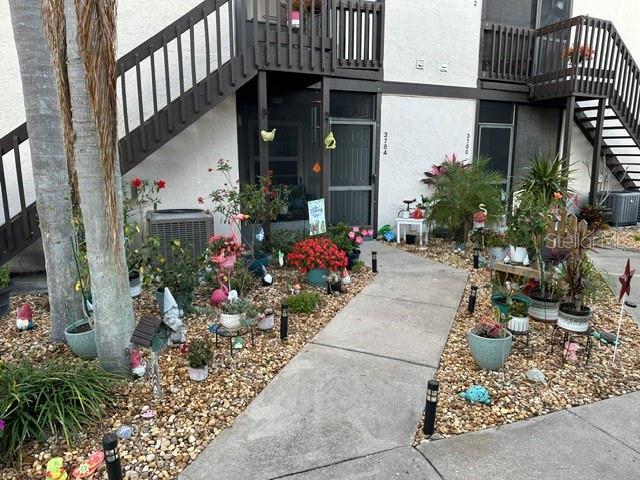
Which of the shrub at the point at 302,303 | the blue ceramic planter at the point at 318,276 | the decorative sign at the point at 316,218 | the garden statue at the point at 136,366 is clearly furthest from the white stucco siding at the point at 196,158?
the garden statue at the point at 136,366

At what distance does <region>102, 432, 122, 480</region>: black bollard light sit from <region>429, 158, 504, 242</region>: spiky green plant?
577 cm

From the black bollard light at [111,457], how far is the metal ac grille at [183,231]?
10.8ft

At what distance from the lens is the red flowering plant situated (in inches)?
188

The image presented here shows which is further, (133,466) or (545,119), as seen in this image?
(545,119)

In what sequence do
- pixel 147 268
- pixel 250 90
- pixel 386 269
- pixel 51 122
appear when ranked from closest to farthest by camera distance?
pixel 51 122, pixel 147 268, pixel 386 269, pixel 250 90

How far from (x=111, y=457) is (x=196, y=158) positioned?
188 inches

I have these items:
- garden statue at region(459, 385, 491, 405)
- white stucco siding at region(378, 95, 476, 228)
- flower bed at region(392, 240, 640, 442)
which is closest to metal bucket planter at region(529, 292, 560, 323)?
flower bed at region(392, 240, 640, 442)

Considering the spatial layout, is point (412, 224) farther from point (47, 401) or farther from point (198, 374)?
point (47, 401)

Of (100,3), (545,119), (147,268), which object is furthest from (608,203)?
(100,3)

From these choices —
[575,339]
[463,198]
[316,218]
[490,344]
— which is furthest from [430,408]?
[463,198]

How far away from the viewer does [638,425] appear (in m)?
2.52

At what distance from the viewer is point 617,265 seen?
6.12 metres

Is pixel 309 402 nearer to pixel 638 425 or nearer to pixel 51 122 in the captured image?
pixel 638 425

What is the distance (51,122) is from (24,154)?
113 inches
